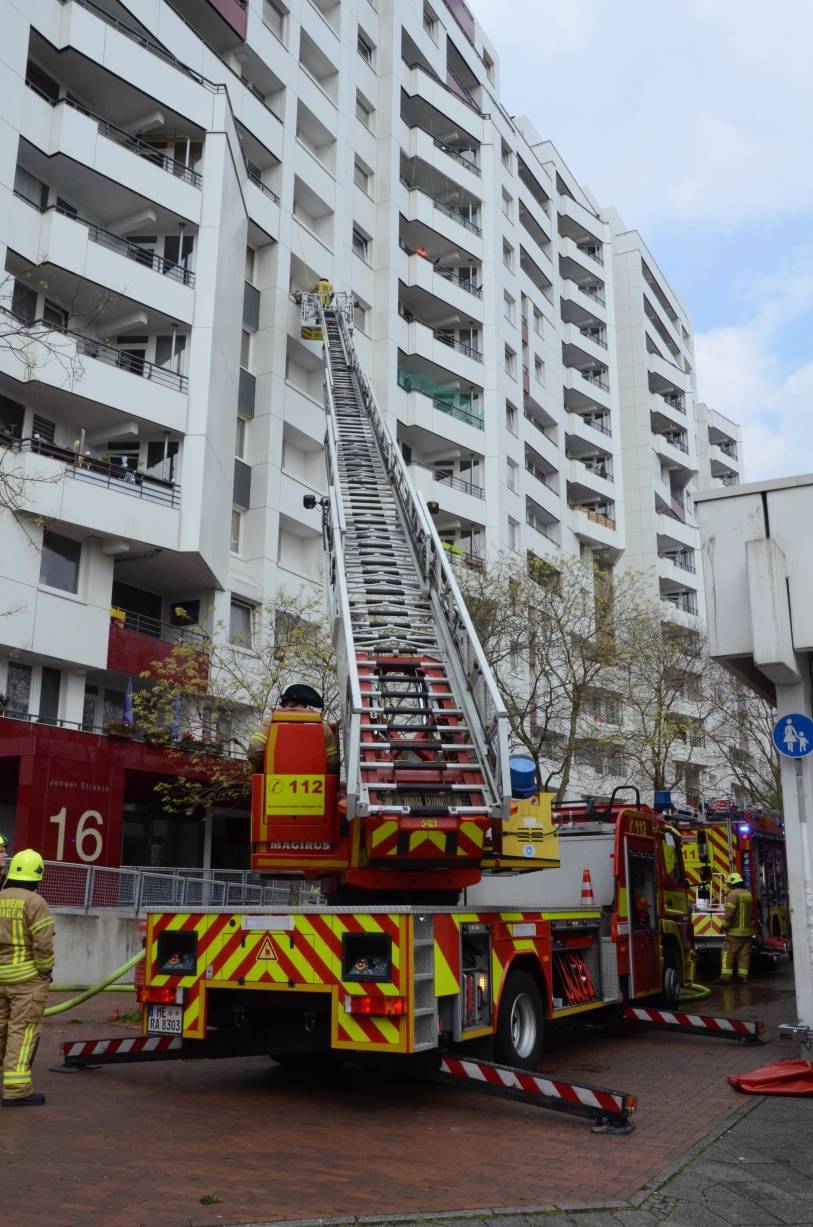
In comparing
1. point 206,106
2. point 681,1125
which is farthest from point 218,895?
point 206,106

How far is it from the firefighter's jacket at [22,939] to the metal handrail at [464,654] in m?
2.78

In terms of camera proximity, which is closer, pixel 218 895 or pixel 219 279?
pixel 218 895

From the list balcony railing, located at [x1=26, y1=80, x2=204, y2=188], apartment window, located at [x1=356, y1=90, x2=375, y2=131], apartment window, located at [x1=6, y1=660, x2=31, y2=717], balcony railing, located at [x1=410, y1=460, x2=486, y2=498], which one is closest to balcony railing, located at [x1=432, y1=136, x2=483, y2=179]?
apartment window, located at [x1=356, y1=90, x2=375, y2=131]

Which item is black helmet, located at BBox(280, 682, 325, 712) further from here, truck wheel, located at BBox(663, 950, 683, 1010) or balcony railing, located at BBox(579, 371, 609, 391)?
balcony railing, located at BBox(579, 371, 609, 391)

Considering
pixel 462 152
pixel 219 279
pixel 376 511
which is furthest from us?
pixel 462 152

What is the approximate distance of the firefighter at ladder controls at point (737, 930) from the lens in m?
16.0

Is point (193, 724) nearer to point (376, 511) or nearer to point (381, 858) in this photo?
point (376, 511)

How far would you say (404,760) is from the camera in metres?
8.56

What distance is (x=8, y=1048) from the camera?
296 inches

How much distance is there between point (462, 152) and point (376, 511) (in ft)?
106

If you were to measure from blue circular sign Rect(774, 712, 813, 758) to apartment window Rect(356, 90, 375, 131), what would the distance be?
1279 inches

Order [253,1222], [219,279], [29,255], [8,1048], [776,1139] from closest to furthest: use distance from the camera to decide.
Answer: [253,1222], [776,1139], [8,1048], [29,255], [219,279]

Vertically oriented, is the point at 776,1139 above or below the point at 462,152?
below

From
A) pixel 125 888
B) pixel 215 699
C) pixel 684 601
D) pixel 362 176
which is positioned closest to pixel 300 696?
pixel 125 888
